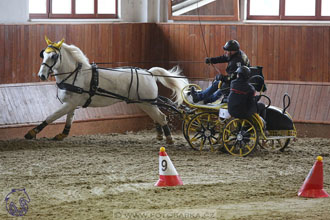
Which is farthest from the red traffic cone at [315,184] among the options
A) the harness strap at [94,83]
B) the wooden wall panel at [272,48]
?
the wooden wall panel at [272,48]

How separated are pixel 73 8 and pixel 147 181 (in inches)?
240

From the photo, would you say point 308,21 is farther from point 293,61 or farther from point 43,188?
point 43,188

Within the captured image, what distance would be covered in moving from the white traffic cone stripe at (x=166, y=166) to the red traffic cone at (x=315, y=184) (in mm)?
1480

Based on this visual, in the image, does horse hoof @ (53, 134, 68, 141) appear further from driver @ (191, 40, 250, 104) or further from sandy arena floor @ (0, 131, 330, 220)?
driver @ (191, 40, 250, 104)

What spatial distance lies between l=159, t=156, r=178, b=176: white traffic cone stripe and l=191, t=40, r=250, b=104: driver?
9.78ft

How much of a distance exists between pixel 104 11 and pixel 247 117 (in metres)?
5.01

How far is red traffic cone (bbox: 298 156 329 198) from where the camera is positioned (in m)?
7.62

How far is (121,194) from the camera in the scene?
306 inches

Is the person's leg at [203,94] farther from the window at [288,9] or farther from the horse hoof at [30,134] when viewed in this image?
the window at [288,9]

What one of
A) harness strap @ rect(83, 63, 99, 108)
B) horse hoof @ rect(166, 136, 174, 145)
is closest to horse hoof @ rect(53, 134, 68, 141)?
harness strap @ rect(83, 63, 99, 108)

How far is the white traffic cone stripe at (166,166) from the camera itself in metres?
7.98

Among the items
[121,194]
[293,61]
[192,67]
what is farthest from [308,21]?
[121,194]

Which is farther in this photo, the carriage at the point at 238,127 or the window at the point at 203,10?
the window at the point at 203,10

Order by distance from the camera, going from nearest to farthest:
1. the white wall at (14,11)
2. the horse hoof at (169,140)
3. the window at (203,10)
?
the horse hoof at (169,140), the white wall at (14,11), the window at (203,10)
